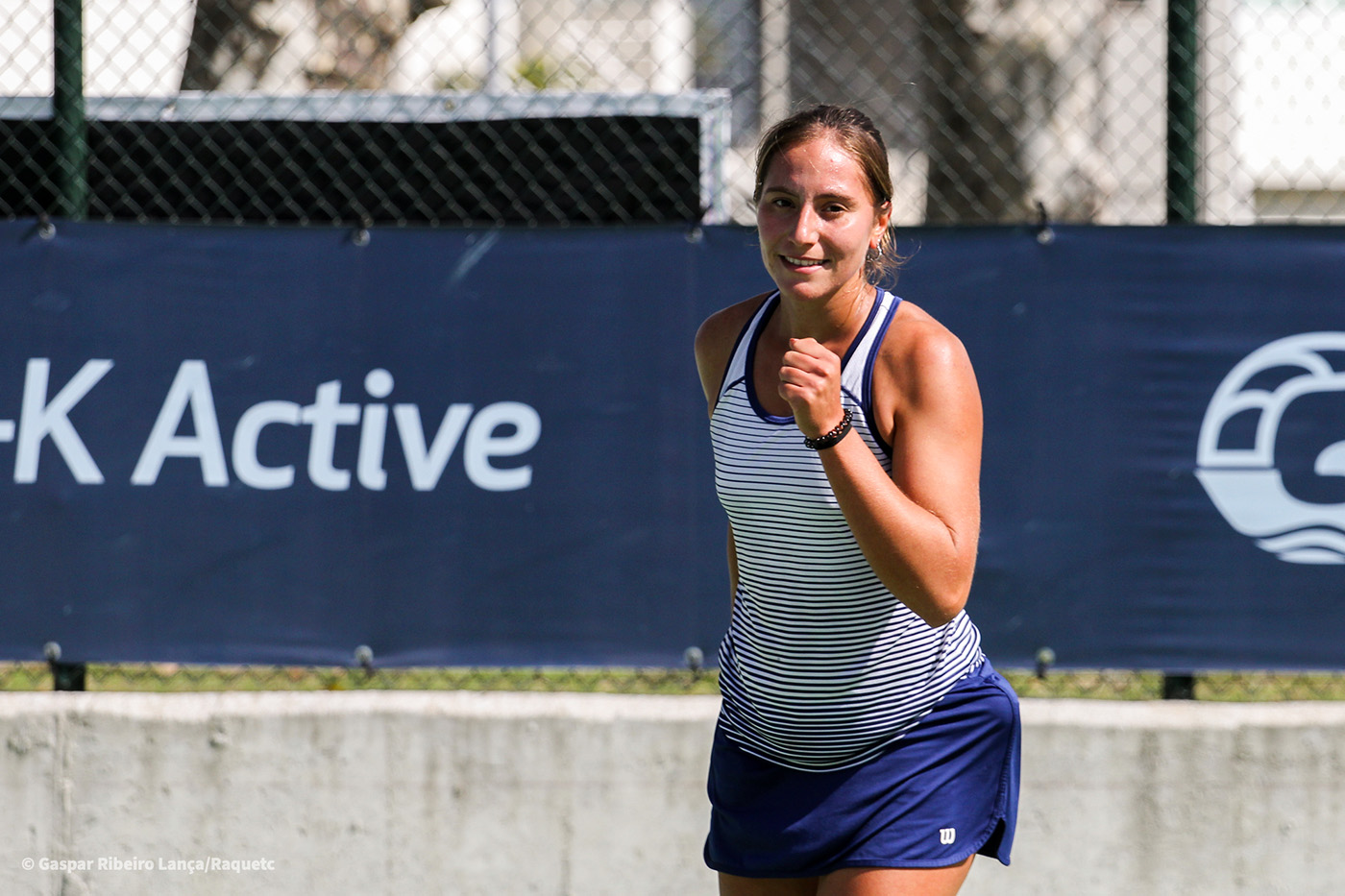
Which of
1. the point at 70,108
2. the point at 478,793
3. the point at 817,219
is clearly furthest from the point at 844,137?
the point at 70,108

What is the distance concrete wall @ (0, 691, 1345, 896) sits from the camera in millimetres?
Answer: 4086

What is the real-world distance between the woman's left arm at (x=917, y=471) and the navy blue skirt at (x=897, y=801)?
328 mm

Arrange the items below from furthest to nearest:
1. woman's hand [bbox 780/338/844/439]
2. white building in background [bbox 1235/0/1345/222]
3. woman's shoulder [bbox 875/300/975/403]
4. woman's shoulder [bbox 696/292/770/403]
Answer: white building in background [bbox 1235/0/1345/222], woman's shoulder [bbox 696/292/770/403], woman's shoulder [bbox 875/300/975/403], woman's hand [bbox 780/338/844/439]

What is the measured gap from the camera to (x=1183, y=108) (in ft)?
14.0

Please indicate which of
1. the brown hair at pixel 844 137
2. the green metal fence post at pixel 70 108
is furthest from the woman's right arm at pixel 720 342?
the green metal fence post at pixel 70 108

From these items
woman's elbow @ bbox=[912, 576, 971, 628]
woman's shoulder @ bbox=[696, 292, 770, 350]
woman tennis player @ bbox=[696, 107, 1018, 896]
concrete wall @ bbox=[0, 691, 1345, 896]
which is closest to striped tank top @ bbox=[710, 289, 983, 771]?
woman tennis player @ bbox=[696, 107, 1018, 896]

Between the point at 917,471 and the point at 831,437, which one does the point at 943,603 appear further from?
the point at 831,437

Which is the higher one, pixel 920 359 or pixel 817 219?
pixel 817 219

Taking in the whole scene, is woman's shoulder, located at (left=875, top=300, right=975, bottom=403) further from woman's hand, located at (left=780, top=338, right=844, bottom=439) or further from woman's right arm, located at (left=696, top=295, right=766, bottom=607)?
woman's right arm, located at (left=696, top=295, right=766, bottom=607)

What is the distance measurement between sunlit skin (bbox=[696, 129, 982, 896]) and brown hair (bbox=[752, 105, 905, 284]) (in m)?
0.02

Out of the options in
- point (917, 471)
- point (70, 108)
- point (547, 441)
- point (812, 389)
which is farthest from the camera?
point (70, 108)

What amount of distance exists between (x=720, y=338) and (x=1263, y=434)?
86.2 inches

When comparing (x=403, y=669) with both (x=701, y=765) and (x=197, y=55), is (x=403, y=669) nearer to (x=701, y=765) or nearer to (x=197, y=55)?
(x=701, y=765)

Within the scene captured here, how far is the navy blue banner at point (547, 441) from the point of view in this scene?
4.17 metres
